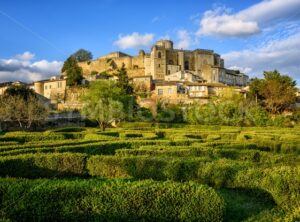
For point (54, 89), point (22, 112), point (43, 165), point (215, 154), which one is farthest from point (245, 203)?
point (54, 89)

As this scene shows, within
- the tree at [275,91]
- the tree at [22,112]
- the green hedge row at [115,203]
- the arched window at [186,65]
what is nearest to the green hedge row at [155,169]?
the green hedge row at [115,203]

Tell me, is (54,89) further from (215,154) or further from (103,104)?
(215,154)

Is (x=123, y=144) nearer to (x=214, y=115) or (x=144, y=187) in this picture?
(x=144, y=187)

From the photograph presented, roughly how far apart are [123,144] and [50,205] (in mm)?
12799

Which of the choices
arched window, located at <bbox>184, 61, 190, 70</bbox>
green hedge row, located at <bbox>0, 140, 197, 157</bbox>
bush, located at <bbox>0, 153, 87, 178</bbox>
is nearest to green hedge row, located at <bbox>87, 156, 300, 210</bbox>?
bush, located at <bbox>0, 153, 87, 178</bbox>

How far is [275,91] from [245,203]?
62.2 metres

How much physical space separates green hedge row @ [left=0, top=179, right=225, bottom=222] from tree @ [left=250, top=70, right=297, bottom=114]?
64.7 metres

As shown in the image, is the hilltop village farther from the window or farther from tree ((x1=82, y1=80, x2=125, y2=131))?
tree ((x1=82, y1=80, x2=125, y2=131))

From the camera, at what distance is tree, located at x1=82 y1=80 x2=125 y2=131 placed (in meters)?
45.1

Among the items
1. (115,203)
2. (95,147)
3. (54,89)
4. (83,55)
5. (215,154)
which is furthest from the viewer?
(83,55)

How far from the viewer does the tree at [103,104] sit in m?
45.1

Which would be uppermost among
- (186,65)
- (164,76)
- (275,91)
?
(186,65)

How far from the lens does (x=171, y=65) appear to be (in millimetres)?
105875

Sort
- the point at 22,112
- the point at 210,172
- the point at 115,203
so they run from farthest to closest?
the point at 22,112, the point at 210,172, the point at 115,203
